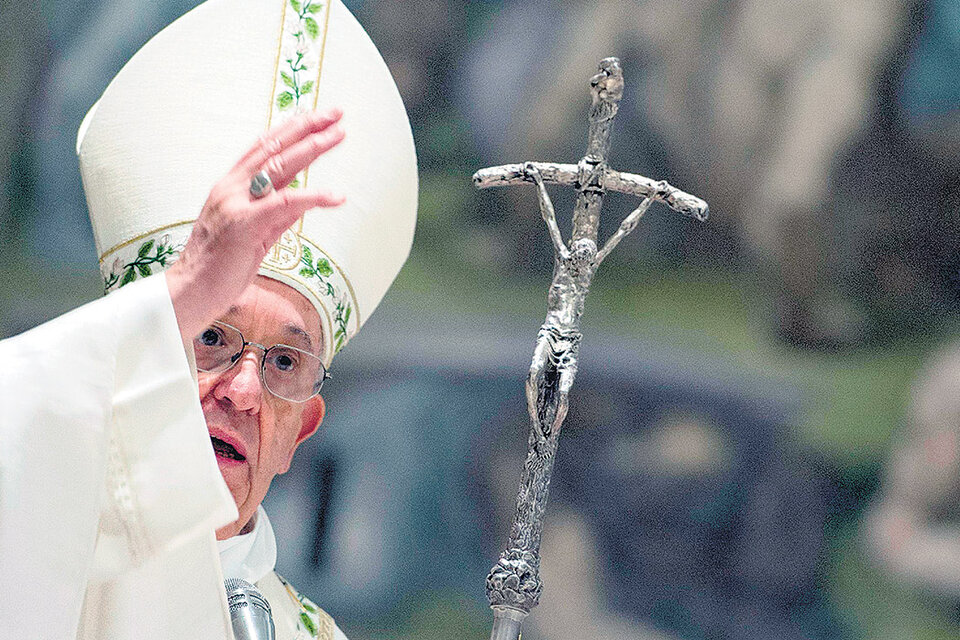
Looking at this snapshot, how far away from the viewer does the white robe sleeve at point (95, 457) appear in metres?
2.09

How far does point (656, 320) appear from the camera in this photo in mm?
5562

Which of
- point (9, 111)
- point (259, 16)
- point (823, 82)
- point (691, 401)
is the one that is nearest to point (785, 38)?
point (823, 82)

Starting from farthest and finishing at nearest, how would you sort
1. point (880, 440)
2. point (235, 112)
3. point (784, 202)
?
point (784, 202)
point (880, 440)
point (235, 112)

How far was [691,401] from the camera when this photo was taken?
547cm

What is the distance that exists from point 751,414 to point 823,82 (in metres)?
1.47

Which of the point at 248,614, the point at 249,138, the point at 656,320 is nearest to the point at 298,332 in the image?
the point at 249,138

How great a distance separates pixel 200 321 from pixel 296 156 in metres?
0.32

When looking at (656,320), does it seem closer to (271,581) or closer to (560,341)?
(271,581)

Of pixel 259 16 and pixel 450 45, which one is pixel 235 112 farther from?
pixel 450 45

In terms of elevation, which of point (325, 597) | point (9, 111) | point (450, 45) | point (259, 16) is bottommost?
point (325, 597)

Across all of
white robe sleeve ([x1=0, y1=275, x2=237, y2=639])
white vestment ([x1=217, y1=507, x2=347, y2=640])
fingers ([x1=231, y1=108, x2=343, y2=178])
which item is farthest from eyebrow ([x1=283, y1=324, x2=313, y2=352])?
fingers ([x1=231, y1=108, x2=343, y2=178])

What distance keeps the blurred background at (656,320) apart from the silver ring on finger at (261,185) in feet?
Result: 11.5

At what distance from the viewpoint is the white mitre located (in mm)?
3195

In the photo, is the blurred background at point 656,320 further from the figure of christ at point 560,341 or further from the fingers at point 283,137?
the fingers at point 283,137
